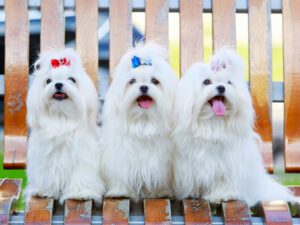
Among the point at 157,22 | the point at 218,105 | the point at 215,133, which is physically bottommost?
the point at 215,133

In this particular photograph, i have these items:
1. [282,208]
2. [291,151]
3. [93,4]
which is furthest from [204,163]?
[93,4]

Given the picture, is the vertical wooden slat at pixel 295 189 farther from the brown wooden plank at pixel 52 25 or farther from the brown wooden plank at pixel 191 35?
the brown wooden plank at pixel 52 25

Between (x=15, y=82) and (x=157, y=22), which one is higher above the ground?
(x=157, y=22)

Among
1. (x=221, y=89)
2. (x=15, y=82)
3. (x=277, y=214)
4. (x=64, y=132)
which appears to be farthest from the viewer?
(x=15, y=82)

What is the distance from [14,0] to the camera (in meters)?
4.56

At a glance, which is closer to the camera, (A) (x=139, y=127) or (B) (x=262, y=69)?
(A) (x=139, y=127)

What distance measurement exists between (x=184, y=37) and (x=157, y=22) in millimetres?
171

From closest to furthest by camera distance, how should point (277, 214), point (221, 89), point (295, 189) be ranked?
point (277, 214)
point (221, 89)
point (295, 189)

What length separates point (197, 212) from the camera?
137 inches

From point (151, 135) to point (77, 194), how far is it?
42 centimetres

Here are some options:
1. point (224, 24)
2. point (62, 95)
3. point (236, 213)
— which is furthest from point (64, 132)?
point (224, 24)

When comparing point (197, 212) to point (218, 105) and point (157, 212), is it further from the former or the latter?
point (218, 105)

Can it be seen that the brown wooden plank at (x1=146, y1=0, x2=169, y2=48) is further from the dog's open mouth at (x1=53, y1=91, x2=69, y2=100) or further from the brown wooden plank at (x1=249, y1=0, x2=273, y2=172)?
the dog's open mouth at (x1=53, y1=91, x2=69, y2=100)

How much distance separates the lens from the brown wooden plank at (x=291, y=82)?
14.7ft
